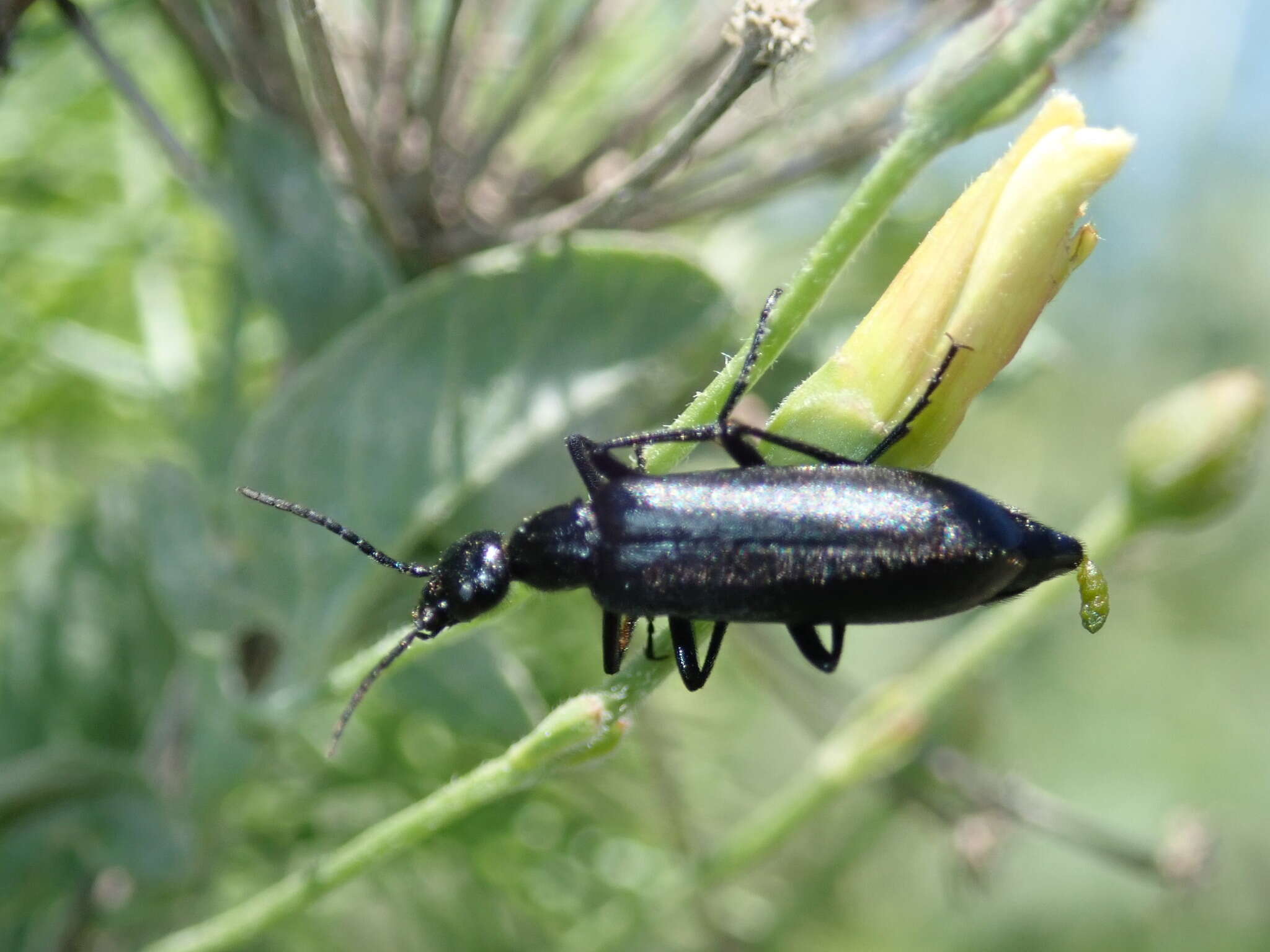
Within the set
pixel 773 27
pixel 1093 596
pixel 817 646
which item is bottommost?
pixel 817 646

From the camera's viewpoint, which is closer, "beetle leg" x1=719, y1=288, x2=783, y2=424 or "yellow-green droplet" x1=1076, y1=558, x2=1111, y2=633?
"beetle leg" x1=719, y1=288, x2=783, y2=424

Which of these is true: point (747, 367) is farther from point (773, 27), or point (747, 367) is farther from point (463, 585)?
point (463, 585)

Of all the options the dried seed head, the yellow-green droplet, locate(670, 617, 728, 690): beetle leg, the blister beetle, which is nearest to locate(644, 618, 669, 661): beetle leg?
the blister beetle

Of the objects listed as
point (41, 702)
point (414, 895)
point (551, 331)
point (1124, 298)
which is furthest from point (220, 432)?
point (1124, 298)

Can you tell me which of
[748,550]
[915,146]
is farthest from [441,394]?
[915,146]

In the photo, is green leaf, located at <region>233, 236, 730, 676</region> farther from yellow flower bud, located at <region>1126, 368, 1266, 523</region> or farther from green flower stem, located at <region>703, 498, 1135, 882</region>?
yellow flower bud, located at <region>1126, 368, 1266, 523</region>

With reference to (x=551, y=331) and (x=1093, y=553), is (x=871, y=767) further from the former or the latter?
(x=551, y=331)
